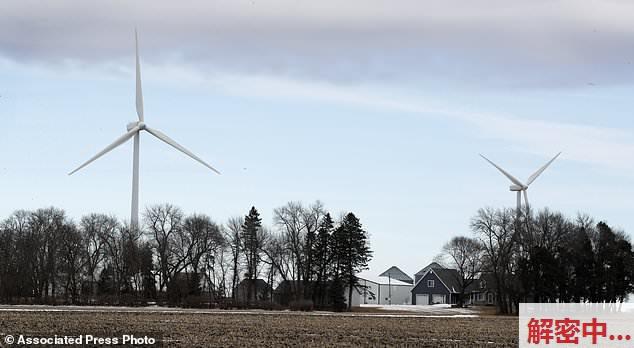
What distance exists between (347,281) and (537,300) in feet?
70.4

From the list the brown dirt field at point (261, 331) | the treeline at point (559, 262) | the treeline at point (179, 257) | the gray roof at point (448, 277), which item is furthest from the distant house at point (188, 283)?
the gray roof at point (448, 277)

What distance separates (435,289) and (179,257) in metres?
55.7

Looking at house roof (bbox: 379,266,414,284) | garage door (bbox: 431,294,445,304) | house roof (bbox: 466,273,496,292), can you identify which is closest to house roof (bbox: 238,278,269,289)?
house roof (bbox: 466,273,496,292)

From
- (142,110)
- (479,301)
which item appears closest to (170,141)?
(142,110)

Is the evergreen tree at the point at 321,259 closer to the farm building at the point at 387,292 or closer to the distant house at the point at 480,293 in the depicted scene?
the distant house at the point at 480,293

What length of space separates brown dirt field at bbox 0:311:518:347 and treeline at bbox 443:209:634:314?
141 feet

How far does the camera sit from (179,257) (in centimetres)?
10969

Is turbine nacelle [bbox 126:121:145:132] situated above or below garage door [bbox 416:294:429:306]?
above

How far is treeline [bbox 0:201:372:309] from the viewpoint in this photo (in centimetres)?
10219

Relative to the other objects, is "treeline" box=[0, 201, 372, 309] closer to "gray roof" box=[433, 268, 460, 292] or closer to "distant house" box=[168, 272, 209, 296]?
A: "distant house" box=[168, 272, 209, 296]

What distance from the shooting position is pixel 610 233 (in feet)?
331

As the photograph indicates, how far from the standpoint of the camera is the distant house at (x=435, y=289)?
153500 millimetres

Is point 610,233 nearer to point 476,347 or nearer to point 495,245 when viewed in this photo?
point 495,245

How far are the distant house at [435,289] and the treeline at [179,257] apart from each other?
40.6 meters
